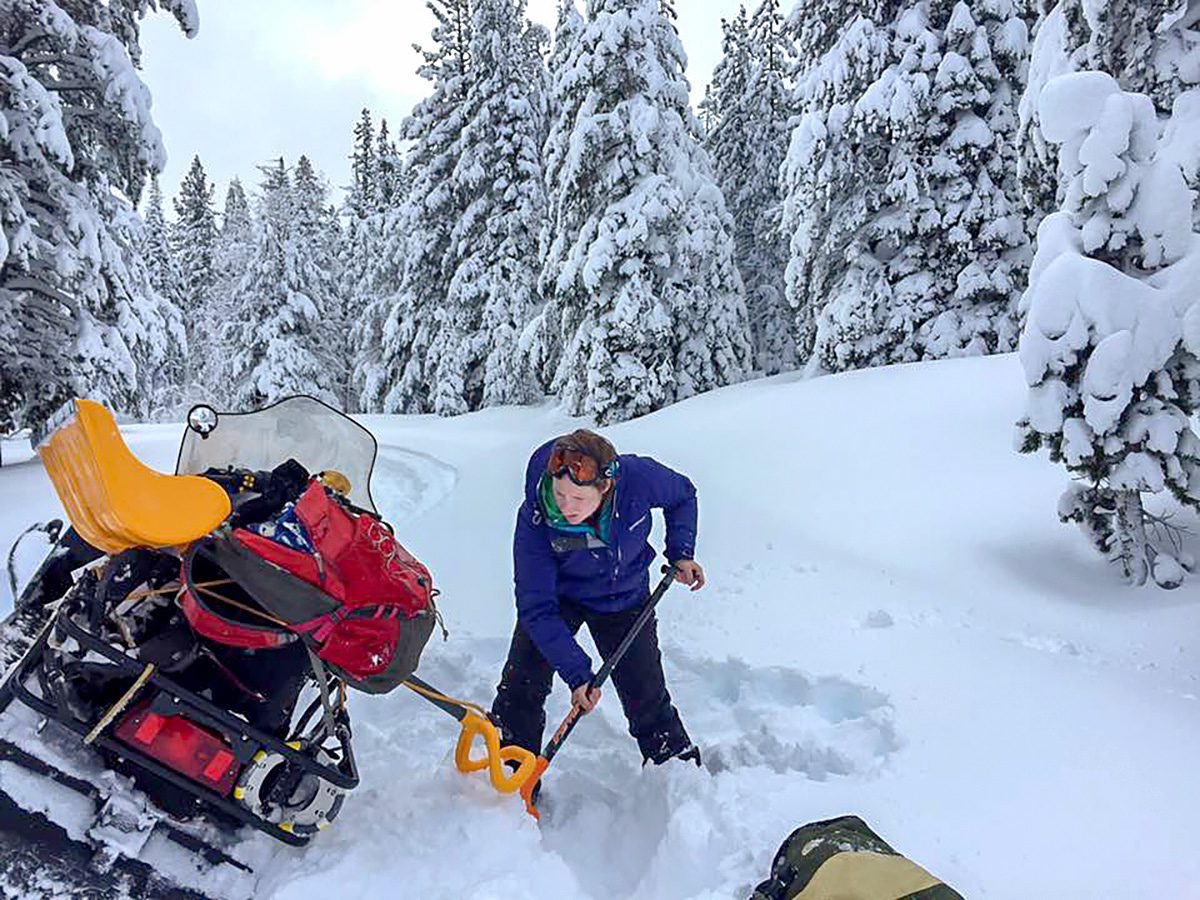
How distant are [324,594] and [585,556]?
135cm

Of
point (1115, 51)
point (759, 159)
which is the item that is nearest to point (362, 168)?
point (759, 159)

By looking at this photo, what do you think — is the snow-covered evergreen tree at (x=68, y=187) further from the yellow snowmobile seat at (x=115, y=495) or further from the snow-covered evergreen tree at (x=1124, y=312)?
the snow-covered evergreen tree at (x=1124, y=312)

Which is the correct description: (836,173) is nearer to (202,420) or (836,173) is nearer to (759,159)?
(759,159)

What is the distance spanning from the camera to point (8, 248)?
26.7ft

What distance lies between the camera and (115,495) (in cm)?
232

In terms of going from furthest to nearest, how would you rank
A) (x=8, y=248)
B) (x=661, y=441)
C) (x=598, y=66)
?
1. (x=598, y=66)
2. (x=661, y=441)
3. (x=8, y=248)

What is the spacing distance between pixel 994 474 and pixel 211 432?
643cm

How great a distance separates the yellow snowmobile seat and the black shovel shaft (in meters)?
1.69

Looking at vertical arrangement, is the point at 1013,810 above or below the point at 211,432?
below

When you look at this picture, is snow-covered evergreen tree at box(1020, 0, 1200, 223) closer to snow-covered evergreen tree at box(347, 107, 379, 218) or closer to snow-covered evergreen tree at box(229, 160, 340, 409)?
snow-covered evergreen tree at box(229, 160, 340, 409)

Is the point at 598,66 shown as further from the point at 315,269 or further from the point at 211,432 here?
the point at 315,269

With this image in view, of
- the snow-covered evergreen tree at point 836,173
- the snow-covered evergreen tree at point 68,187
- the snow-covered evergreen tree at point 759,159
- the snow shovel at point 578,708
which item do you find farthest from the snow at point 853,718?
the snow-covered evergreen tree at point 759,159

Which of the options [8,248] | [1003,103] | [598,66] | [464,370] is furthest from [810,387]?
[464,370]

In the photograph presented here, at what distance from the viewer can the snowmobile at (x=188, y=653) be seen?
238cm
